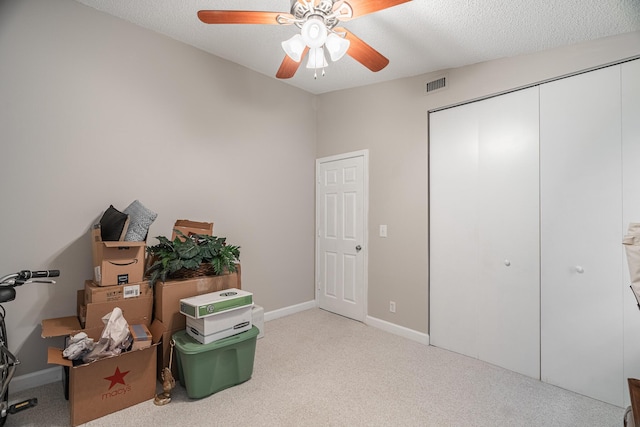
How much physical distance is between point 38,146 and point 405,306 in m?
3.50

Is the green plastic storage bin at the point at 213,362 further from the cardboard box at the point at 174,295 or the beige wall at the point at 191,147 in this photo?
the beige wall at the point at 191,147

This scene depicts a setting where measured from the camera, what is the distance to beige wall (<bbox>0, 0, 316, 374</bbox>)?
2.27 metres

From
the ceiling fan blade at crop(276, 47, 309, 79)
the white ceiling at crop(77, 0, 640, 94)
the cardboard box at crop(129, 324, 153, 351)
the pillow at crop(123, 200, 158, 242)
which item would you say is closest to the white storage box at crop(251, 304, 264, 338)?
the cardboard box at crop(129, 324, 153, 351)

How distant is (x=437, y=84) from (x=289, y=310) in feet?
10.0

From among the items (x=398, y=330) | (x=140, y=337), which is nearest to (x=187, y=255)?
(x=140, y=337)

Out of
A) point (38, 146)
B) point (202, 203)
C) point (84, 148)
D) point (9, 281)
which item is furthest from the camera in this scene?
point (202, 203)

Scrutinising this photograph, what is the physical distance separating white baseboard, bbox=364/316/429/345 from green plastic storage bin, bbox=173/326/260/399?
1.65 meters

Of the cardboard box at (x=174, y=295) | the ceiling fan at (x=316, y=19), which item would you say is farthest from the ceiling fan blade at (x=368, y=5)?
the cardboard box at (x=174, y=295)

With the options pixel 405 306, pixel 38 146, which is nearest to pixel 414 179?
pixel 405 306

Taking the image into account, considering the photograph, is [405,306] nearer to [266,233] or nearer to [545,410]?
[545,410]

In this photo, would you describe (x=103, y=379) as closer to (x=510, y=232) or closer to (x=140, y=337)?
(x=140, y=337)

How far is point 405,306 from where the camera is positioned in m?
3.34

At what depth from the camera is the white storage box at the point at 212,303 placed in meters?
2.18

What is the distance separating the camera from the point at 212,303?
2.22 meters
